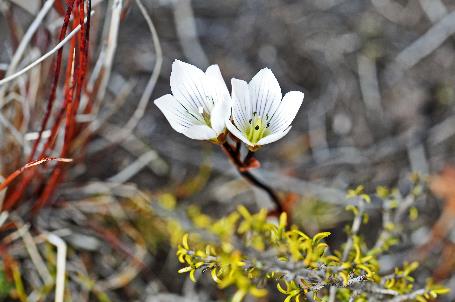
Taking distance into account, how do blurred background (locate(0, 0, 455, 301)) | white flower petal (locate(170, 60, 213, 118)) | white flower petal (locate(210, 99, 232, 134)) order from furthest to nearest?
blurred background (locate(0, 0, 455, 301))
white flower petal (locate(170, 60, 213, 118))
white flower petal (locate(210, 99, 232, 134))

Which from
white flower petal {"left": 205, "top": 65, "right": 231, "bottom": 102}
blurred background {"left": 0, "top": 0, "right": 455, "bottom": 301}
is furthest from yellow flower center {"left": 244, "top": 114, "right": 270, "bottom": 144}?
blurred background {"left": 0, "top": 0, "right": 455, "bottom": 301}

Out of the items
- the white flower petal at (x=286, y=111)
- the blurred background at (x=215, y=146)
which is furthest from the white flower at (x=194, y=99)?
the blurred background at (x=215, y=146)

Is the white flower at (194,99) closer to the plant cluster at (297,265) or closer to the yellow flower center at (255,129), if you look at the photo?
the yellow flower center at (255,129)

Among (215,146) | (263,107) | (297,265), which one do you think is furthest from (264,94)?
(215,146)

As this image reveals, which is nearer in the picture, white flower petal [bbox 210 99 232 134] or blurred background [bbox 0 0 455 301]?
white flower petal [bbox 210 99 232 134]

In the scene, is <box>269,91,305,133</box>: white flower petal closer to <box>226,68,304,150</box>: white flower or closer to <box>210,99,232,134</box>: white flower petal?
<box>226,68,304,150</box>: white flower
